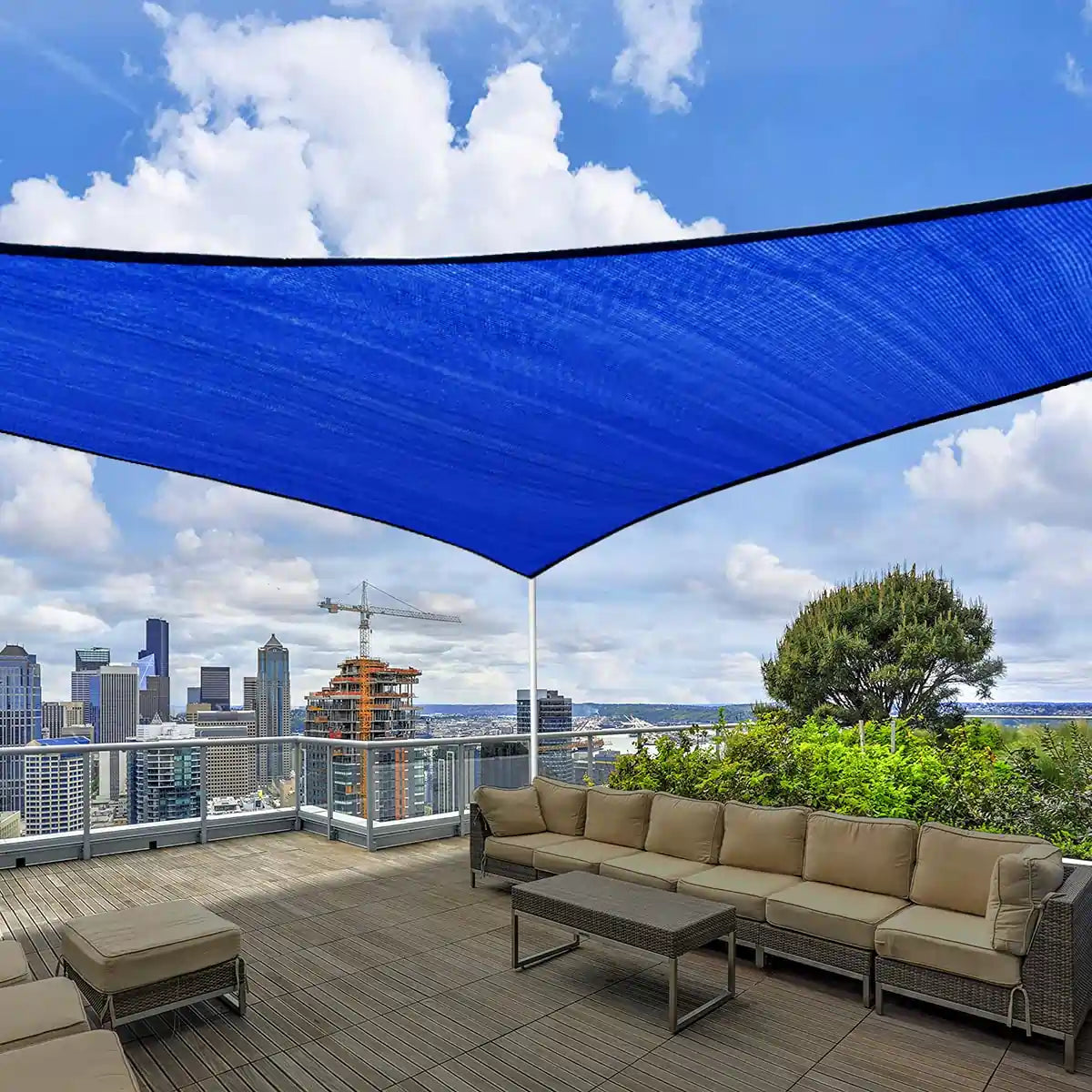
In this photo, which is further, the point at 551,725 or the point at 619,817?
the point at 551,725

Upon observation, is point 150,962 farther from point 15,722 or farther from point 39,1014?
point 15,722

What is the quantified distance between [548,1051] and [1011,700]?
1376cm

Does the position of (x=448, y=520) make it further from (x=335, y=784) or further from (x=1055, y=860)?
(x=1055, y=860)

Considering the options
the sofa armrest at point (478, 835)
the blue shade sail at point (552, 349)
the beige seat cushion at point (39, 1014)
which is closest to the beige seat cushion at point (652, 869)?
the sofa armrest at point (478, 835)

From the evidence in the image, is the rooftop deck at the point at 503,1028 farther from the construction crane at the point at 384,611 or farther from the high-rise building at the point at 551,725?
the construction crane at the point at 384,611

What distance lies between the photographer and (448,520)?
6895 millimetres

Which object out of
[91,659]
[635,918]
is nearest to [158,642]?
[91,659]

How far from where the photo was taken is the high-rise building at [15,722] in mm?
7129

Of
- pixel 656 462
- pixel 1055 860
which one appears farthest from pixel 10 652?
pixel 1055 860

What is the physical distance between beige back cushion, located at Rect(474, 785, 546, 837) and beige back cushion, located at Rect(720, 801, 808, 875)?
5.38 ft

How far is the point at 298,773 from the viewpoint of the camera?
8.90 m

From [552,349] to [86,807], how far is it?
6180 mm

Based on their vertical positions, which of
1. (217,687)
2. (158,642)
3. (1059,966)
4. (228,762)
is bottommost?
(1059,966)

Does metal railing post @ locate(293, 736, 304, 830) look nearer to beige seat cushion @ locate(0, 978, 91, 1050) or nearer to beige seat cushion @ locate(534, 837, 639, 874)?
beige seat cushion @ locate(534, 837, 639, 874)
